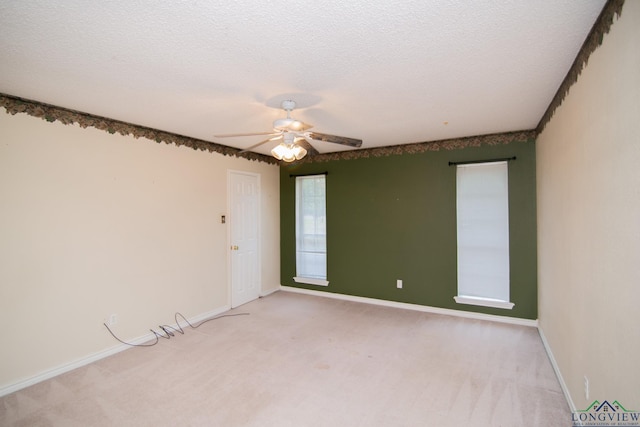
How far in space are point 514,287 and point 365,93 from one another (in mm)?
3238

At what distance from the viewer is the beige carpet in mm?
2275

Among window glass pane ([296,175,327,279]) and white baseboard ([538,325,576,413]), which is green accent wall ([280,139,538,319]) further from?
white baseboard ([538,325,576,413])

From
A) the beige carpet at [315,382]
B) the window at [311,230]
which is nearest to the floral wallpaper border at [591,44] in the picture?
the beige carpet at [315,382]

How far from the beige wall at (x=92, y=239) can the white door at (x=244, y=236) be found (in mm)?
345

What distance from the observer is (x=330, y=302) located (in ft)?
16.6

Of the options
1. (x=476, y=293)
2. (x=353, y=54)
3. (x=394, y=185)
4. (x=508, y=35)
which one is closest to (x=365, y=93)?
(x=353, y=54)

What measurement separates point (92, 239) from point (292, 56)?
2794mm

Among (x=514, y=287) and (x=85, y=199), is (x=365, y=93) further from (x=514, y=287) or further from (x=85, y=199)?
(x=514, y=287)

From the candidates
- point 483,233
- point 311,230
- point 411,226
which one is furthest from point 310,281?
point 483,233

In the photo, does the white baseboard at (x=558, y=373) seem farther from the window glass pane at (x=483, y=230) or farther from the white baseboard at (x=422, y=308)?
the window glass pane at (x=483, y=230)

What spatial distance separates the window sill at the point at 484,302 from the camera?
4.04m

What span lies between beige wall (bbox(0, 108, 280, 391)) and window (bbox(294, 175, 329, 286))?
161cm

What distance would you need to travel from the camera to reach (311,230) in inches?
219

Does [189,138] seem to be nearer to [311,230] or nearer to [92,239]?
[92,239]
